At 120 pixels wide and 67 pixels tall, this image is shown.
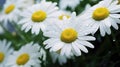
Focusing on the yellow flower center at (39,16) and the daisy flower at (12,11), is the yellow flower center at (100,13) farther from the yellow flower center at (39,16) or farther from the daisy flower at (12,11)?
the daisy flower at (12,11)

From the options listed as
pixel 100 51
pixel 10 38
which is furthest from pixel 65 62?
pixel 10 38

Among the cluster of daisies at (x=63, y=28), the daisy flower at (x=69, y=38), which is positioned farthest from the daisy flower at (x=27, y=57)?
the daisy flower at (x=69, y=38)

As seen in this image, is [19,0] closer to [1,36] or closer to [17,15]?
[17,15]

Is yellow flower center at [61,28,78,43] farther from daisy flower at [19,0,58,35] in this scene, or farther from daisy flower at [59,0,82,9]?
daisy flower at [59,0,82,9]

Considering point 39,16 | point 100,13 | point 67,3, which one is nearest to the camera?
point 100,13

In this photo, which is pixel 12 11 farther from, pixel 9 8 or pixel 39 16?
pixel 39 16

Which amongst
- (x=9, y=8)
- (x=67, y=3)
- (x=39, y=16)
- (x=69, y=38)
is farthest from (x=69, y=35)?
(x=9, y=8)
